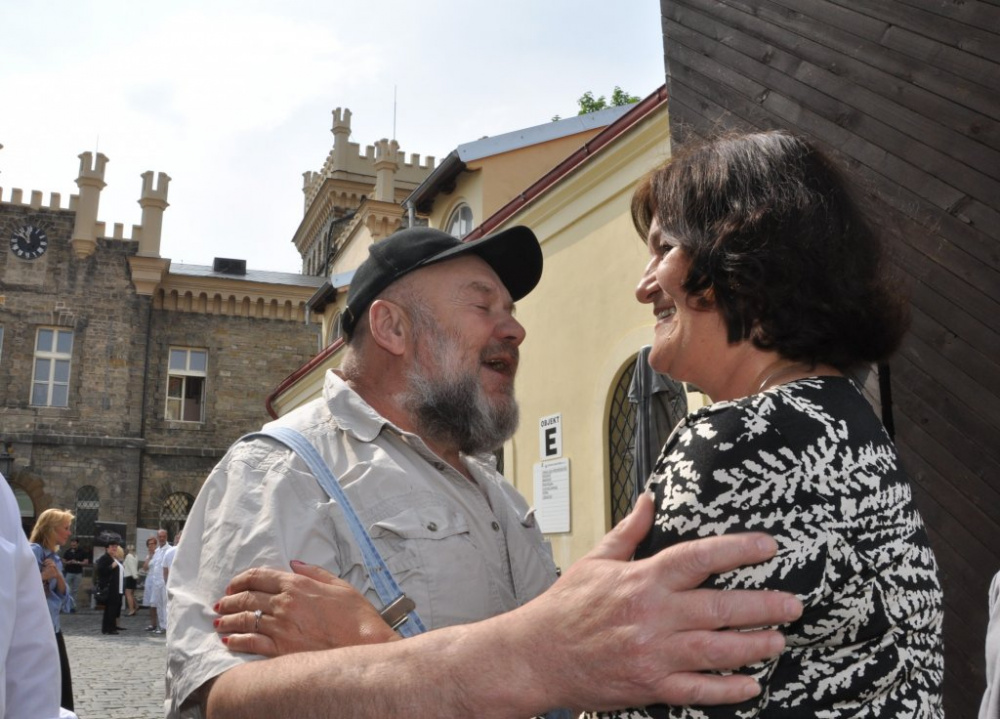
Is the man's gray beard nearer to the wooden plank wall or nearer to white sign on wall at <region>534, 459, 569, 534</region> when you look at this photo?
the wooden plank wall

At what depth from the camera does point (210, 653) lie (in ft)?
5.28

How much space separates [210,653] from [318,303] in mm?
21304

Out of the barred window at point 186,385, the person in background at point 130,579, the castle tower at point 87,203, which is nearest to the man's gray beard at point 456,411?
the person in background at point 130,579

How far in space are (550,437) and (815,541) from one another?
29.9ft

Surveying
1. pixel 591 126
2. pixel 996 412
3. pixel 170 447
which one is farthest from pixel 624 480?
pixel 170 447

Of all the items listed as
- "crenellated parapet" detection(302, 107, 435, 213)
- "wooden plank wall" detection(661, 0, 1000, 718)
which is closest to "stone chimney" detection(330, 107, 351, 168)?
"crenellated parapet" detection(302, 107, 435, 213)

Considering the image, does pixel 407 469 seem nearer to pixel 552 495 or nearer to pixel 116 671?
pixel 552 495

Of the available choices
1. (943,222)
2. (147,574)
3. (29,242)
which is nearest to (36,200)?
(29,242)

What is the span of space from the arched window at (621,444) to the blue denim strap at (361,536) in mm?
7229

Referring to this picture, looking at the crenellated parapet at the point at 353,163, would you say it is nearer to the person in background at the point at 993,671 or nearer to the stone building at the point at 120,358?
the stone building at the point at 120,358

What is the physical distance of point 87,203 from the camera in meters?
30.1

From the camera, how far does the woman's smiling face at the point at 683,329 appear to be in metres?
1.48

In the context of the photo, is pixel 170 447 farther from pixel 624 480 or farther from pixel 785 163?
pixel 785 163

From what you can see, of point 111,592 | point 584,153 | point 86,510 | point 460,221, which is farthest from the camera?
point 86,510
